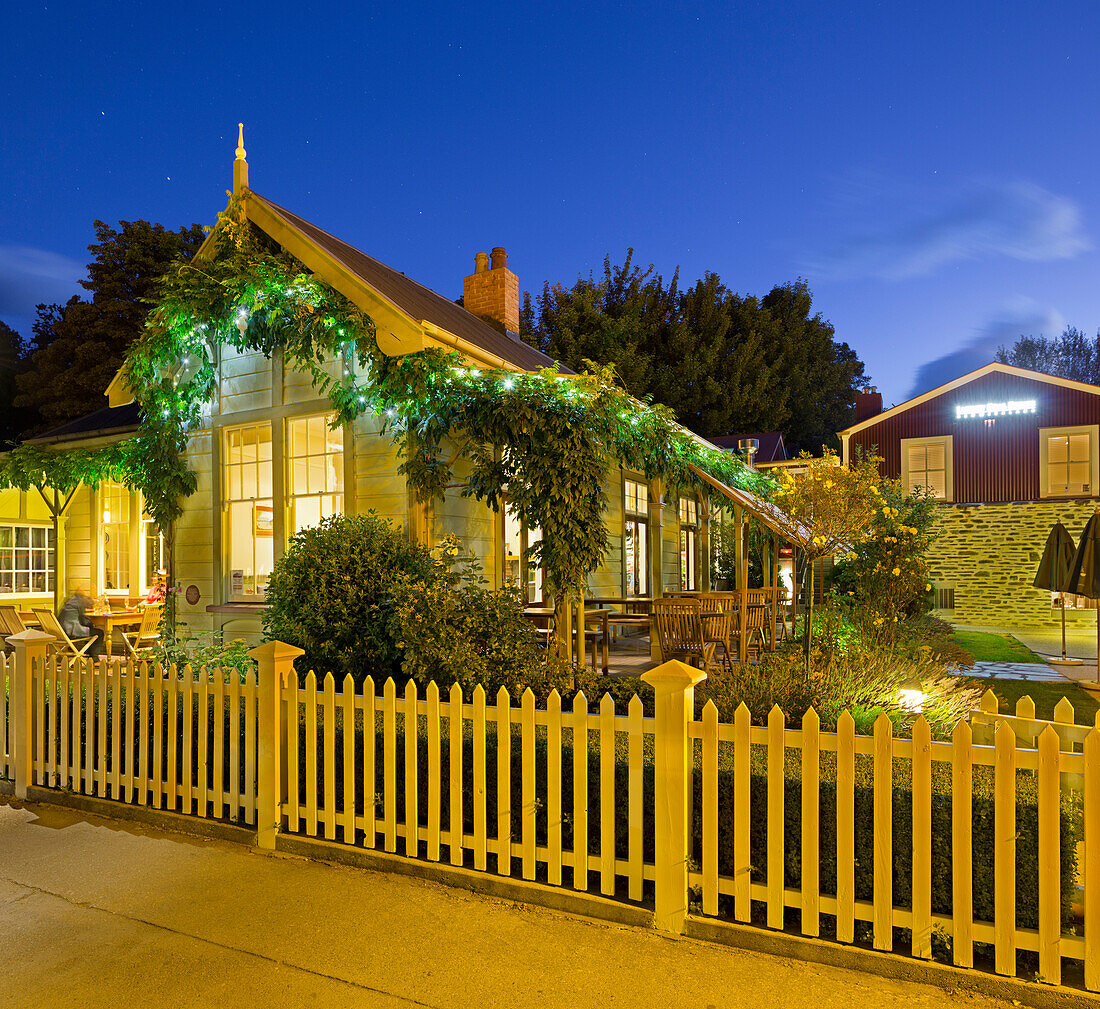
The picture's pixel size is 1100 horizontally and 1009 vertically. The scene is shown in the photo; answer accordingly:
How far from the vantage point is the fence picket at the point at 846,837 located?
10.1 feet

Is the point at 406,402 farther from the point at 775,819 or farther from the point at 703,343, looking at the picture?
the point at 703,343

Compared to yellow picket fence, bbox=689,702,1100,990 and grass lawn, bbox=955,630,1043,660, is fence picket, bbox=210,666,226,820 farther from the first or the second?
grass lawn, bbox=955,630,1043,660

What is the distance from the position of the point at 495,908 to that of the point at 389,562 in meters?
3.68

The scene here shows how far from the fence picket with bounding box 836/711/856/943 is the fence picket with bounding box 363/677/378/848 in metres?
2.29

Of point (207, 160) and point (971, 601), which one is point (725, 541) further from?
point (207, 160)

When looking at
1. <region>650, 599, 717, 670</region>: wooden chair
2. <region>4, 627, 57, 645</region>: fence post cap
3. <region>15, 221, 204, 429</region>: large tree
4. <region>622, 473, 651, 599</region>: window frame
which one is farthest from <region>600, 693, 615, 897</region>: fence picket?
<region>15, 221, 204, 429</region>: large tree

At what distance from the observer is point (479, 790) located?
12.6ft

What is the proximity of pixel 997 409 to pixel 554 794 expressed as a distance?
21944 mm

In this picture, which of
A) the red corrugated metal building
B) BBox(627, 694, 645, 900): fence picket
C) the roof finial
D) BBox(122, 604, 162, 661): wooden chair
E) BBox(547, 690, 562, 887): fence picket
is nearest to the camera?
BBox(627, 694, 645, 900): fence picket

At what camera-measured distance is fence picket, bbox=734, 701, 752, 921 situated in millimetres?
3262

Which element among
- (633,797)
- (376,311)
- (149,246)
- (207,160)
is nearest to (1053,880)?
(633,797)

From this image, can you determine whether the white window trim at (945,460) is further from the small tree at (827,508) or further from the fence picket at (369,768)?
the fence picket at (369,768)

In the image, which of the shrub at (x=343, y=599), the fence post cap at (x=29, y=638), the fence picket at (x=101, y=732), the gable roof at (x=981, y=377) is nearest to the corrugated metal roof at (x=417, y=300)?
the shrub at (x=343, y=599)

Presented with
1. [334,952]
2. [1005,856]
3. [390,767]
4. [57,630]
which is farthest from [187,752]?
[57,630]
